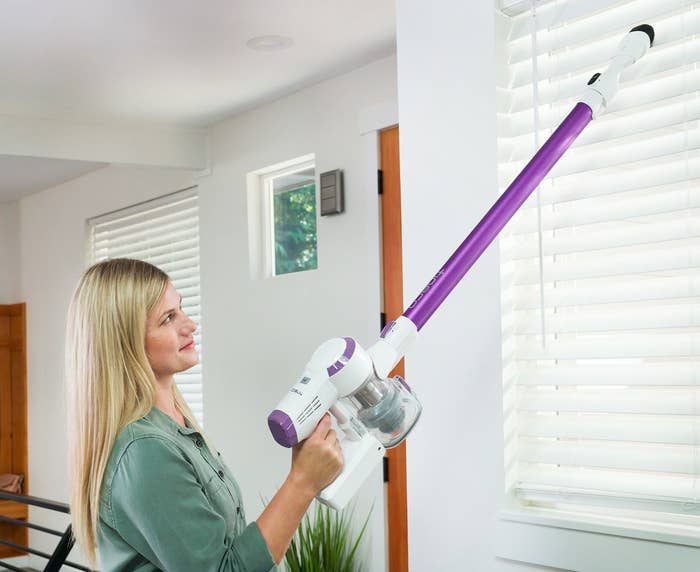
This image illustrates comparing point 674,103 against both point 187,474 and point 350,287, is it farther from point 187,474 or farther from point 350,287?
point 350,287

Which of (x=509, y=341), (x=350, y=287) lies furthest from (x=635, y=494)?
(x=350, y=287)

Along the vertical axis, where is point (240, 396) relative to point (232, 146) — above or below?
below

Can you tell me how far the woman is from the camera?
4.37ft

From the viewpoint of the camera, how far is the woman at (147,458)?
1332mm

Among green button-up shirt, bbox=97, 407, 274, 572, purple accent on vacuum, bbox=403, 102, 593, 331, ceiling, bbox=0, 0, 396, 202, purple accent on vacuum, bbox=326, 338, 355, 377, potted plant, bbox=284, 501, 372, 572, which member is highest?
ceiling, bbox=0, 0, 396, 202

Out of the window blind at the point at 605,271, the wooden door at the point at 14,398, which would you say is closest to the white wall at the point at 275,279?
the wooden door at the point at 14,398

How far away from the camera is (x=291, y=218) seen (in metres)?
4.32

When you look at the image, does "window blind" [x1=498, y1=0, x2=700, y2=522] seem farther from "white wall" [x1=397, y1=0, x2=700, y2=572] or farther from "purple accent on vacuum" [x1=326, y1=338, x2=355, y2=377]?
"purple accent on vacuum" [x1=326, y1=338, x2=355, y2=377]

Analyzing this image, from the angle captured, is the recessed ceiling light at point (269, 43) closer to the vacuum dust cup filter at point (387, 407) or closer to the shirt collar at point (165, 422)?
the shirt collar at point (165, 422)

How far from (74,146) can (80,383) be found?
3.28 metres

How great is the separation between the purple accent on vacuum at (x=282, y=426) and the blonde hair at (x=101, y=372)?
0.35 meters

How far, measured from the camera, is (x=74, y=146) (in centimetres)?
450

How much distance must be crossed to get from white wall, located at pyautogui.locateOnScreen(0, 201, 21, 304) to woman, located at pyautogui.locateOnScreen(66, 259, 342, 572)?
18.6ft

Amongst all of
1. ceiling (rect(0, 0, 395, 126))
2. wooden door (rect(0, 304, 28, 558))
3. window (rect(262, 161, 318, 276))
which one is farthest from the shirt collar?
wooden door (rect(0, 304, 28, 558))
